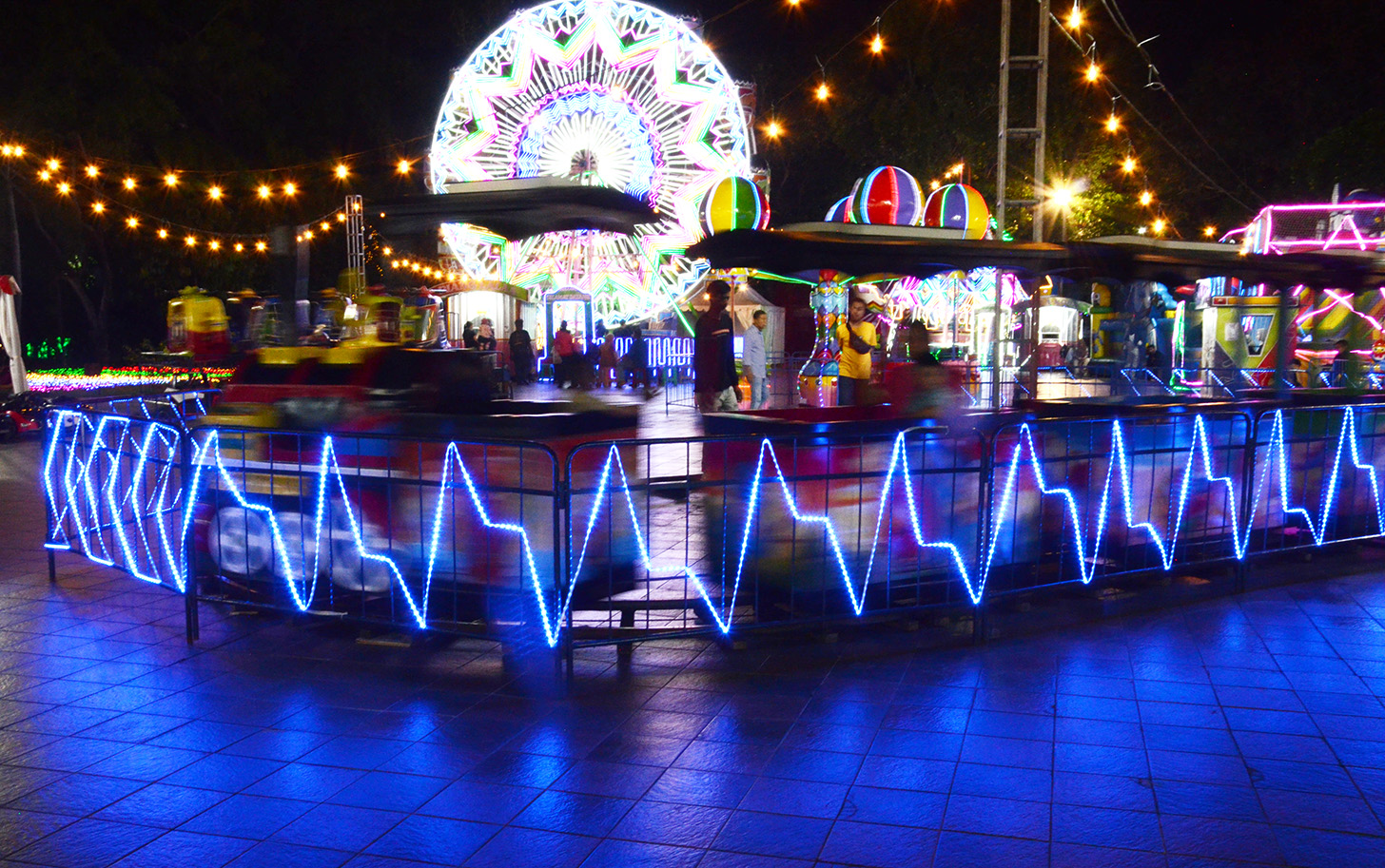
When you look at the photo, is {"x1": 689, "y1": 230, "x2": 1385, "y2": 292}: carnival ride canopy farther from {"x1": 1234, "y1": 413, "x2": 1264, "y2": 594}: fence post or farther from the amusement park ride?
{"x1": 1234, "y1": 413, "x2": 1264, "y2": 594}: fence post

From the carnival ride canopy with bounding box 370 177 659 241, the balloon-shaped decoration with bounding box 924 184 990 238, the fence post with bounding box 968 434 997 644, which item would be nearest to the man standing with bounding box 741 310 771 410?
the balloon-shaped decoration with bounding box 924 184 990 238

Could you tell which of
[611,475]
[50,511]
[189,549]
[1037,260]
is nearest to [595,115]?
[1037,260]

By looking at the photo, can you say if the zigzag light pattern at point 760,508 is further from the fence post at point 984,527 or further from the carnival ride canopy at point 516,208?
the carnival ride canopy at point 516,208

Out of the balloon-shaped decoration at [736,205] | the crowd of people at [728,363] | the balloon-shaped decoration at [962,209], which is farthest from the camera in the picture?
the balloon-shaped decoration at [962,209]

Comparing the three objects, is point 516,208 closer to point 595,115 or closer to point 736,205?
point 736,205

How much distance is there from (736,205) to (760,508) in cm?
979

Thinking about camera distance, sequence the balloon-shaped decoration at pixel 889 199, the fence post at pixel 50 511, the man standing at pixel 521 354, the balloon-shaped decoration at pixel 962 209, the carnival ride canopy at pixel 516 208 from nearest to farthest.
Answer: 1. the carnival ride canopy at pixel 516 208
2. the fence post at pixel 50 511
3. the balloon-shaped decoration at pixel 889 199
4. the balloon-shaped decoration at pixel 962 209
5. the man standing at pixel 521 354

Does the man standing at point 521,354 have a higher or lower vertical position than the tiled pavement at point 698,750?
higher

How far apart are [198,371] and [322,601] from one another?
14.4 m

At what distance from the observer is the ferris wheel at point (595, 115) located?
1622cm

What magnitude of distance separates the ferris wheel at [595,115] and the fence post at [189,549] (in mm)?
10699

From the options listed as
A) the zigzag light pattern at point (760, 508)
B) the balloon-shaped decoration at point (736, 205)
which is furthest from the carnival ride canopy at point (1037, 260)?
the balloon-shaped decoration at point (736, 205)

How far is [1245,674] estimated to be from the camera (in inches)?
207

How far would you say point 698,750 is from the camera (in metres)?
4.34
